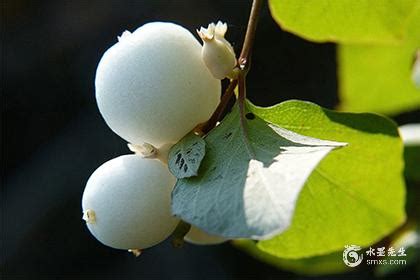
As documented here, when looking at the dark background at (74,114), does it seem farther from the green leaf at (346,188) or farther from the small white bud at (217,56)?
the small white bud at (217,56)

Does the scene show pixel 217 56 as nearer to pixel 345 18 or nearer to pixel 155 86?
pixel 155 86

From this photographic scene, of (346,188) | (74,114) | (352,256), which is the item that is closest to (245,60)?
(346,188)

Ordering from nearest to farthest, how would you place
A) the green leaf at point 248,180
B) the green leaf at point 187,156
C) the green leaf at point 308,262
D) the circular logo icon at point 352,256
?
the green leaf at point 248,180
the green leaf at point 187,156
the circular logo icon at point 352,256
the green leaf at point 308,262

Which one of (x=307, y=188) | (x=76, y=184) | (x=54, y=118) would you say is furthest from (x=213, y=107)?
(x=54, y=118)

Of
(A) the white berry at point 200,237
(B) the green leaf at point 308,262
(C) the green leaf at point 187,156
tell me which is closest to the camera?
(C) the green leaf at point 187,156

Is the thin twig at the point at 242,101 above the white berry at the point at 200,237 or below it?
above

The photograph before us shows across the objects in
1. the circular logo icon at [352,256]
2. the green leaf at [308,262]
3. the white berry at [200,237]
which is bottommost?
the green leaf at [308,262]

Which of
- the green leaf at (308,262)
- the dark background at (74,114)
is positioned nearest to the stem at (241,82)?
the green leaf at (308,262)

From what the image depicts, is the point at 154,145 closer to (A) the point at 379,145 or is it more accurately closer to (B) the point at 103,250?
(A) the point at 379,145
